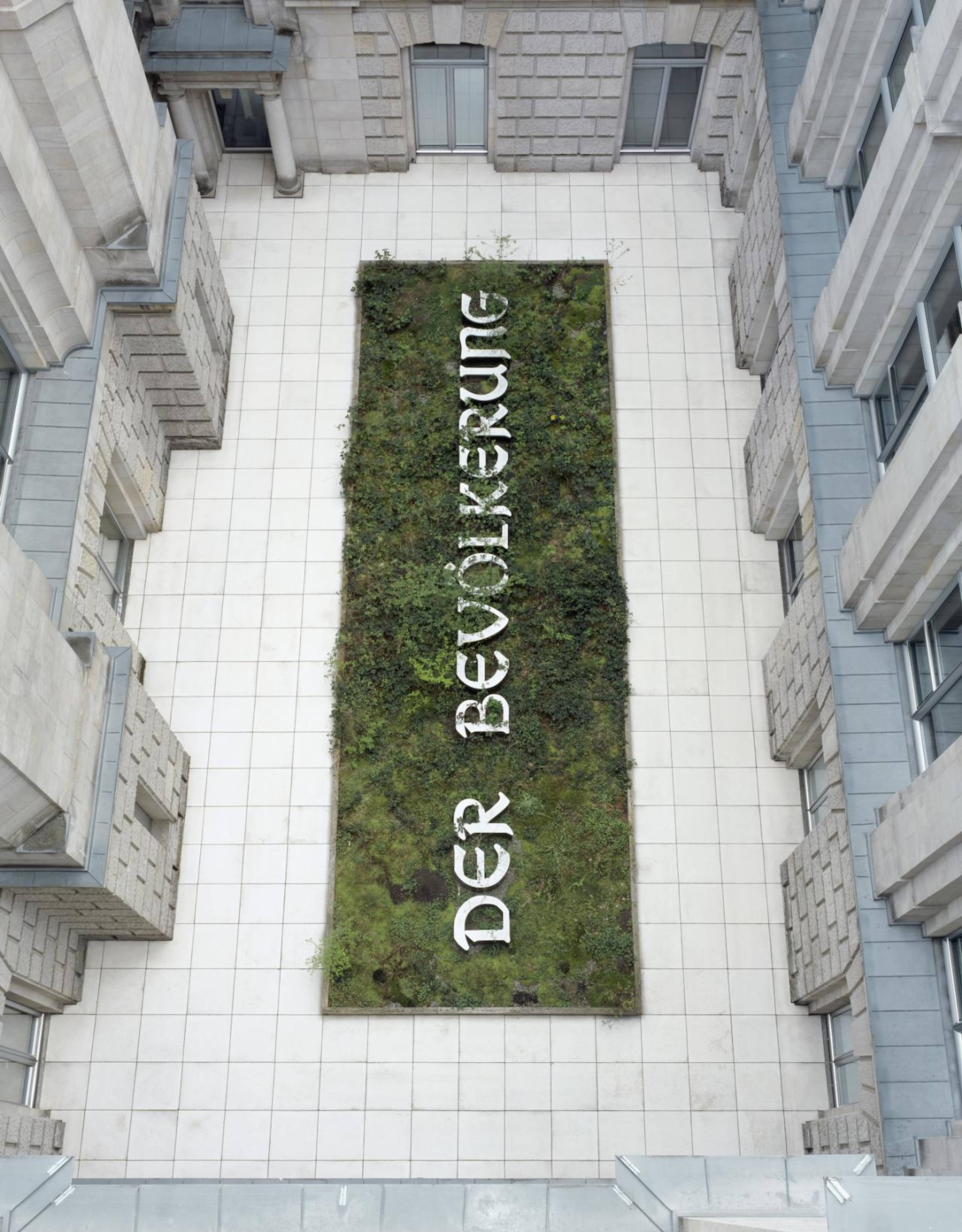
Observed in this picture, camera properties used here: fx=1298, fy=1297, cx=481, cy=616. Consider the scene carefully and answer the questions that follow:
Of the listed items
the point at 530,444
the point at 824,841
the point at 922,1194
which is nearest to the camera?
the point at 922,1194

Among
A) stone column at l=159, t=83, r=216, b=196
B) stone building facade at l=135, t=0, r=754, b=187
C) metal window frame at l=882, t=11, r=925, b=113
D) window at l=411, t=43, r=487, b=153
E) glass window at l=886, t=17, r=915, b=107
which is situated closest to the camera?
metal window frame at l=882, t=11, r=925, b=113

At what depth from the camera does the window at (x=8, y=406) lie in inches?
793

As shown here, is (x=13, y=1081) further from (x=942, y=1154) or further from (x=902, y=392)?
(x=902, y=392)

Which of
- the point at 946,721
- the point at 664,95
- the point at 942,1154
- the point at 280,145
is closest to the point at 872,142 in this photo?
the point at 664,95

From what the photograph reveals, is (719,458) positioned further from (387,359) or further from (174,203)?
(174,203)

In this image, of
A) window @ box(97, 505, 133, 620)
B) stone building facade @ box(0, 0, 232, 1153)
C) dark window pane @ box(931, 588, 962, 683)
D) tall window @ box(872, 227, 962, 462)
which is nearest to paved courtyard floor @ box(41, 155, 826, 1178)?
window @ box(97, 505, 133, 620)

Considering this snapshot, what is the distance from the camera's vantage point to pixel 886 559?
18.2 m

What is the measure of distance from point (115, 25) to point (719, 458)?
13.4m

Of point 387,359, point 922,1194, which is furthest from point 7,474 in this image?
point 922,1194

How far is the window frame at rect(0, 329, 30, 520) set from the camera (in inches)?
791

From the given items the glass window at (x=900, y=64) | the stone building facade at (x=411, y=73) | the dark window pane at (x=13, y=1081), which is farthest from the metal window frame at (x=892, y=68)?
the dark window pane at (x=13, y=1081)

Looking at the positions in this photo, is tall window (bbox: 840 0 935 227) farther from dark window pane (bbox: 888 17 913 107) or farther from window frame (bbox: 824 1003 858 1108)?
window frame (bbox: 824 1003 858 1108)

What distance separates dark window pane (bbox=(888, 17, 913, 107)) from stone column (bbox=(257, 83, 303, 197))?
12.4m

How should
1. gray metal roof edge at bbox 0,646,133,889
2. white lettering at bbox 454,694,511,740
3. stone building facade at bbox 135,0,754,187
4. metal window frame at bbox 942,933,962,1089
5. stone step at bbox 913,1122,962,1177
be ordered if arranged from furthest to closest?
stone building facade at bbox 135,0,754,187 → white lettering at bbox 454,694,511,740 → gray metal roof edge at bbox 0,646,133,889 → metal window frame at bbox 942,933,962,1089 → stone step at bbox 913,1122,962,1177
